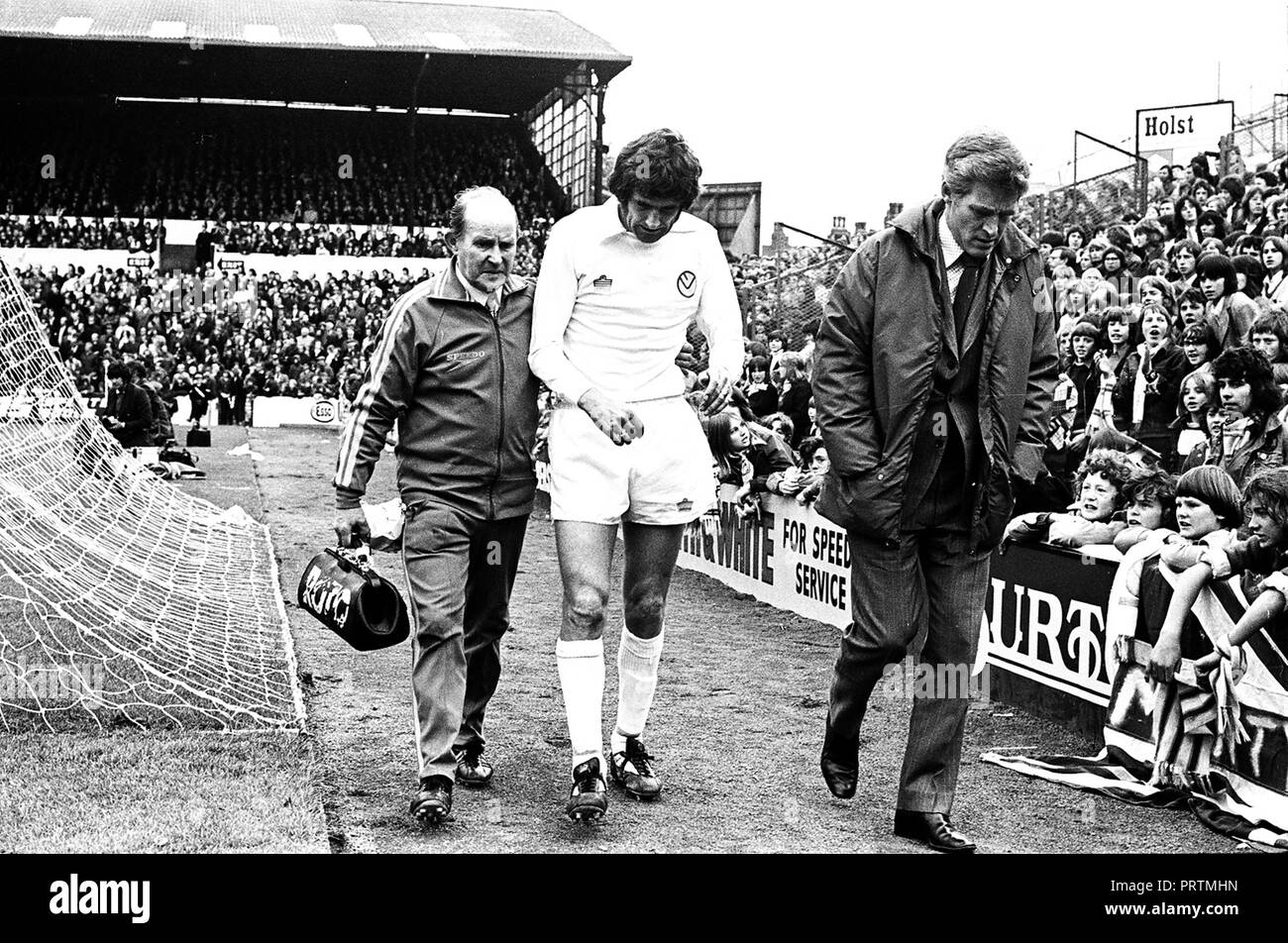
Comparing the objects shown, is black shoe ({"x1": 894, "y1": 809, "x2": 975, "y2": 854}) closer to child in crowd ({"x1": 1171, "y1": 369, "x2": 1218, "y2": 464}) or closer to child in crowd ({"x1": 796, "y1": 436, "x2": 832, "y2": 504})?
child in crowd ({"x1": 1171, "y1": 369, "x2": 1218, "y2": 464})

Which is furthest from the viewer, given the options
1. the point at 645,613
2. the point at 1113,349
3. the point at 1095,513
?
the point at 1113,349

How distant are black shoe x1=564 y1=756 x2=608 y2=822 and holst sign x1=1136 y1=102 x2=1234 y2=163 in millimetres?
21344

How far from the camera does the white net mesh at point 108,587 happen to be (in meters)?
6.21

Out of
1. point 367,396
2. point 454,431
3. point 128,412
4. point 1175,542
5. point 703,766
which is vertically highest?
point 367,396

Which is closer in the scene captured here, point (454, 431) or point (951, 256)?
point (951, 256)

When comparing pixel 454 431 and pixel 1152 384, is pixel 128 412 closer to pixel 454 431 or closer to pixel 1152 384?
pixel 1152 384

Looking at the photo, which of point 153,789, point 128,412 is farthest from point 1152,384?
point 128,412

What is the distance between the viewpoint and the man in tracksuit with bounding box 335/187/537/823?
15.9ft

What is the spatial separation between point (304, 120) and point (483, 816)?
1731 inches

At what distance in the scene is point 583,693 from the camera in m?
4.86

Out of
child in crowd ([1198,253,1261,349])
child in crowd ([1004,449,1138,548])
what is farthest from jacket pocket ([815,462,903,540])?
child in crowd ([1198,253,1261,349])

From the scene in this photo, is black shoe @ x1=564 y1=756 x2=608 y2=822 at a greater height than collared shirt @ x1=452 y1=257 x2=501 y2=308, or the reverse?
collared shirt @ x1=452 y1=257 x2=501 y2=308

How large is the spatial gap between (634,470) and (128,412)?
15.0 meters
